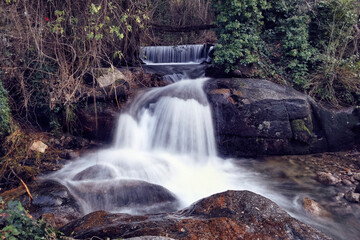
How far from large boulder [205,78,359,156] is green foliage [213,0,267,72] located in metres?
1.29

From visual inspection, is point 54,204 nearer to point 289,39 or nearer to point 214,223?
point 214,223

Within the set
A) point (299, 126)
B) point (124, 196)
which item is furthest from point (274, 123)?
point (124, 196)

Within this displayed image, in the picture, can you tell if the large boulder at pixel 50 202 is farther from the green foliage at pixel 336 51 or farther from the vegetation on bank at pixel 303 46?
the green foliage at pixel 336 51

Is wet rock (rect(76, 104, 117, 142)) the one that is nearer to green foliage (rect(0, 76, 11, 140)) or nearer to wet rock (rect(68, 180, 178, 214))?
green foliage (rect(0, 76, 11, 140))

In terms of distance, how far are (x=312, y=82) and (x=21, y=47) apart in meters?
7.91

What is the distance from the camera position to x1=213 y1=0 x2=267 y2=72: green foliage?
8.21 metres

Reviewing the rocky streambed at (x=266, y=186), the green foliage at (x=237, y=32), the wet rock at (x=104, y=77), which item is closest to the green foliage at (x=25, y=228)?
the rocky streambed at (x=266, y=186)

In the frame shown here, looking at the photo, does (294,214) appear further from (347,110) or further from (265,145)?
(347,110)

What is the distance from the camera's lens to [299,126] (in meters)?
7.03

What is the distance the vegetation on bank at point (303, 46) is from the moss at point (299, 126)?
143 cm

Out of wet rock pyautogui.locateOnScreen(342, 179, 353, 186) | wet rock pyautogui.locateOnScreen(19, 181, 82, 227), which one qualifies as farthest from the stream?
wet rock pyautogui.locateOnScreen(342, 179, 353, 186)

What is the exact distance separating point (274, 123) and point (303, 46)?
121 inches

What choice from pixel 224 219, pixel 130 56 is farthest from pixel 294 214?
pixel 130 56

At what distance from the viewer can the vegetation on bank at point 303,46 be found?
7.95m
